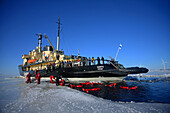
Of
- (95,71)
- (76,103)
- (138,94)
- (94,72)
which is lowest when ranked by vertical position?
(138,94)

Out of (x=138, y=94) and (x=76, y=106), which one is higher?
(x=76, y=106)

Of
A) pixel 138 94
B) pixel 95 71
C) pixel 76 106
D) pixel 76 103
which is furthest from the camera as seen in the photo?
pixel 95 71

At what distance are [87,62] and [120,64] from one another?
5.43m

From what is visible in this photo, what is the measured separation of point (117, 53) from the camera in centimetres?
1432

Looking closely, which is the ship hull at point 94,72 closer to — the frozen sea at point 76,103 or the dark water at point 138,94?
the dark water at point 138,94

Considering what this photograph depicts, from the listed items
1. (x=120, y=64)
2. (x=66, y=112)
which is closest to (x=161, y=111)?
(x=66, y=112)

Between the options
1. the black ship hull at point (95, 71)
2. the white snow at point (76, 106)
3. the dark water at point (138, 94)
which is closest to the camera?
the white snow at point (76, 106)

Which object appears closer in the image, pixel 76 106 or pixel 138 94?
pixel 76 106

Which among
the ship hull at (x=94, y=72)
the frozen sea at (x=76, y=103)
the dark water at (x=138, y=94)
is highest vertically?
the ship hull at (x=94, y=72)

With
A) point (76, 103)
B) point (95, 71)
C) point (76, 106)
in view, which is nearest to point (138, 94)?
point (76, 103)

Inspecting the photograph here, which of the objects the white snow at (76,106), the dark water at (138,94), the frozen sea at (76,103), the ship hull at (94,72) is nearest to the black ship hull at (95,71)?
the ship hull at (94,72)

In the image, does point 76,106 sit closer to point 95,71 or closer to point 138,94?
point 138,94

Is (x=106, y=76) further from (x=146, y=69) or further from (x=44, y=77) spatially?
(x=44, y=77)

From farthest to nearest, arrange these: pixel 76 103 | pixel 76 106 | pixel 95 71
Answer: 1. pixel 95 71
2. pixel 76 103
3. pixel 76 106
